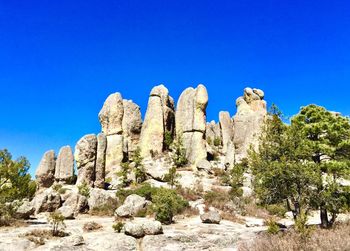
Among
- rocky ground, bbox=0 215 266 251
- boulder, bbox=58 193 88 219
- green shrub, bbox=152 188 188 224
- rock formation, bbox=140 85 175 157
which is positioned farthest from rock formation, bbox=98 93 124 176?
rocky ground, bbox=0 215 266 251

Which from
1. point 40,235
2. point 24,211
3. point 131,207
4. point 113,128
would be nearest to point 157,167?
point 113,128

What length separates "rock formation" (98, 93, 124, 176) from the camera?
163 ft

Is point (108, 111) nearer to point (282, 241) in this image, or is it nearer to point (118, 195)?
point (118, 195)

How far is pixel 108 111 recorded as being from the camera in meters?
54.2

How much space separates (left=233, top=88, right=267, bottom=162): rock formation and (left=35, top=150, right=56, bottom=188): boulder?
2849 centimetres

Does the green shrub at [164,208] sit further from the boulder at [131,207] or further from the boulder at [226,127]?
the boulder at [226,127]

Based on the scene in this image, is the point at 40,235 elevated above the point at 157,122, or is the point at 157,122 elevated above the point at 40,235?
the point at 157,122

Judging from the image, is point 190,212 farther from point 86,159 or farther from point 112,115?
point 112,115

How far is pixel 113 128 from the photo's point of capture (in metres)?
53.0

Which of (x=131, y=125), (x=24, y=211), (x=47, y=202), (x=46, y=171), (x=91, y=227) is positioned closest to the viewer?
(x=91, y=227)

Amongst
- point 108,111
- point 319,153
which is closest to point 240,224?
point 319,153

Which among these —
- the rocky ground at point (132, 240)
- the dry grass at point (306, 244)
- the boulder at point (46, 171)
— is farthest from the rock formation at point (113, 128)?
the dry grass at point (306, 244)

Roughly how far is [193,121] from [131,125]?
10.9 m

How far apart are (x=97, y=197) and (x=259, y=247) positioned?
1992 centimetres
